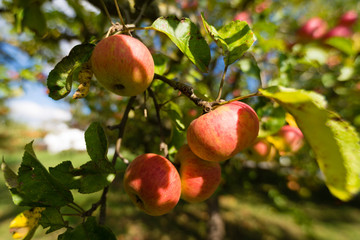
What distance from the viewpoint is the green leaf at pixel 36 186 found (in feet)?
1.89

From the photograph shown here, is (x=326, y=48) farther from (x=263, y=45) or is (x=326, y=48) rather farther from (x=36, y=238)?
(x=36, y=238)

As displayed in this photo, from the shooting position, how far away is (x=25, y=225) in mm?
678

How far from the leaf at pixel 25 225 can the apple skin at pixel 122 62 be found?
0.51 metres

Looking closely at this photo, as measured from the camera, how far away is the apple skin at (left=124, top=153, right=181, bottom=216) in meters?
0.68

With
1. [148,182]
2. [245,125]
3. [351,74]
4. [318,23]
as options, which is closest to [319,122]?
[245,125]

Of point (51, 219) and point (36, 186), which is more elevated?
point (36, 186)

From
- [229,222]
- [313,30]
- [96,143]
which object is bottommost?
[229,222]

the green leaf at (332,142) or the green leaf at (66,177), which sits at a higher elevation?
the green leaf at (332,142)

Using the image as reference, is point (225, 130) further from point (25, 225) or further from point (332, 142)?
point (25, 225)

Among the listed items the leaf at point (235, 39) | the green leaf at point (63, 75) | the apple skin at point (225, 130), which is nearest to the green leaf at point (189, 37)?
the leaf at point (235, 39)

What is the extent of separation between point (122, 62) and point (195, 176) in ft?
1.53

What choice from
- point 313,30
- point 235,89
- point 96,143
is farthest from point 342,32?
point 96,143

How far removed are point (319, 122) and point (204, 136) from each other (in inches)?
11.4

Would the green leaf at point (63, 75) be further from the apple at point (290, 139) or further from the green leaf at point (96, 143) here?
the apple at point (290, 139)
